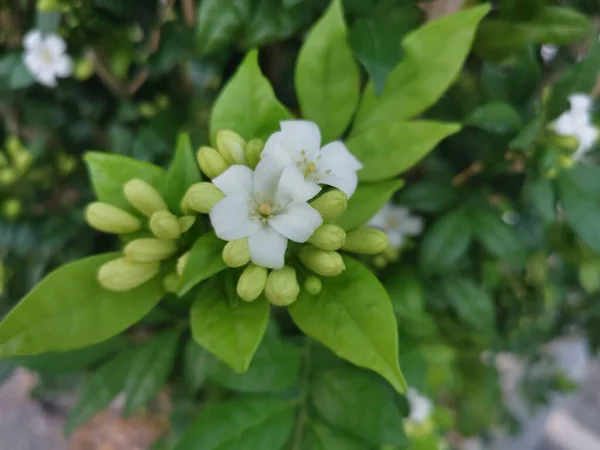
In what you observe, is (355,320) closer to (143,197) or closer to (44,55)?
(143,197)

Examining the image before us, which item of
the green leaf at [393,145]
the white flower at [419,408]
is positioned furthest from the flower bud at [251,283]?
the white flower at [419,408]

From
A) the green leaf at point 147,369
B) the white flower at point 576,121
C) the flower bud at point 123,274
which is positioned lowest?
the green leaf at point 147,369

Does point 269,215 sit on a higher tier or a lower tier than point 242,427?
higher

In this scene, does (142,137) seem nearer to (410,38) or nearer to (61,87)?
(61,87)

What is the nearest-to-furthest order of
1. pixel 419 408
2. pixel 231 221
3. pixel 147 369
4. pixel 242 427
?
pixel 231 221, pixel 242 427, pixel 147 369, pixel 419 408

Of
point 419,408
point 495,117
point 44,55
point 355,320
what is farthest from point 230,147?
point 419,408

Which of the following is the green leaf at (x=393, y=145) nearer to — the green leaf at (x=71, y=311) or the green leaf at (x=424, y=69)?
the green leaf at (x=424, y=69)

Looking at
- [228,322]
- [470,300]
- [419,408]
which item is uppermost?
[228,322]

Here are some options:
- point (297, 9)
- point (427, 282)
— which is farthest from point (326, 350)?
point (297, 9)
